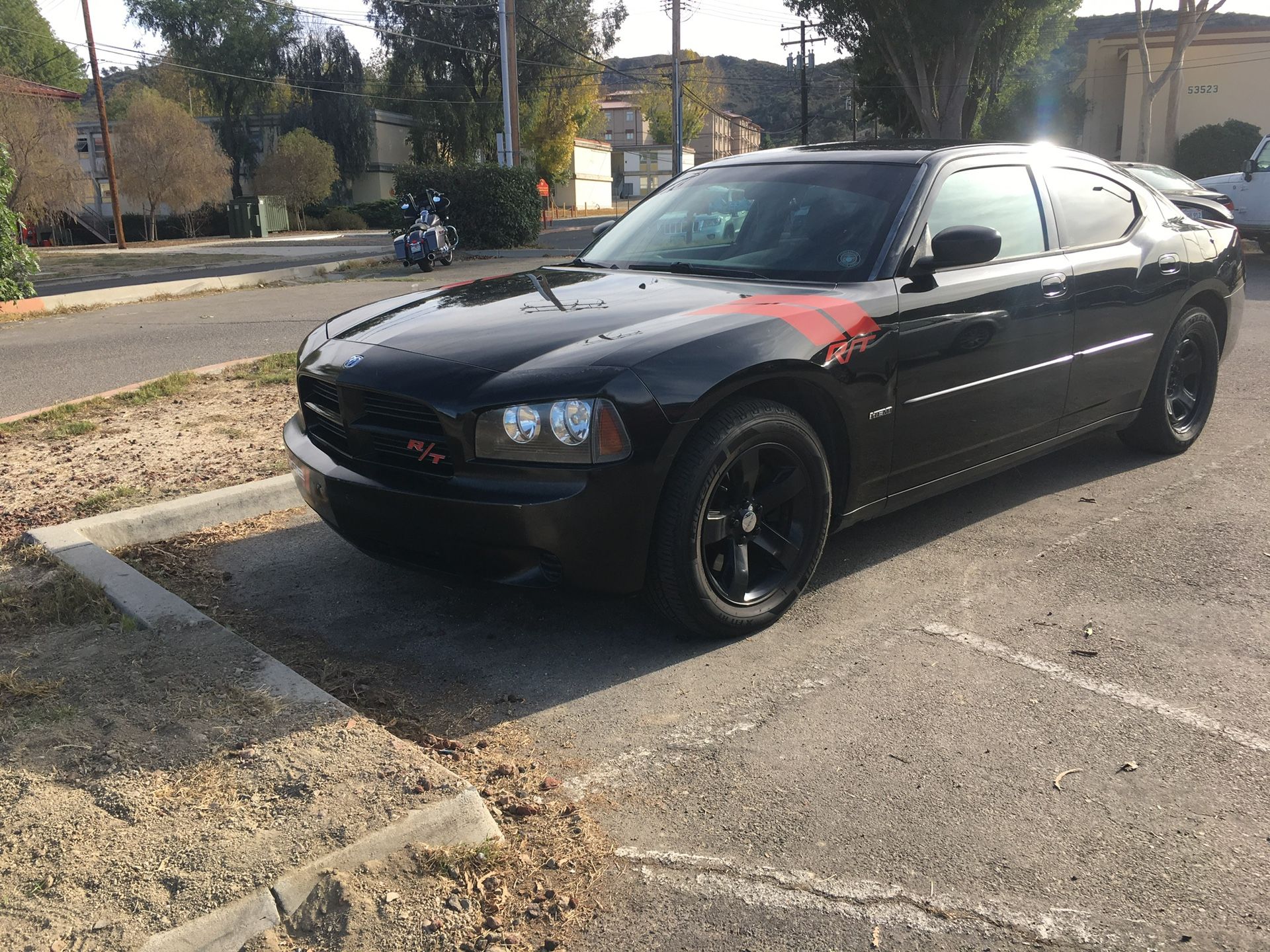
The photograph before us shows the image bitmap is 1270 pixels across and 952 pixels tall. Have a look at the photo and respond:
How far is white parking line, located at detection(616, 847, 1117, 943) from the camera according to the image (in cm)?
229

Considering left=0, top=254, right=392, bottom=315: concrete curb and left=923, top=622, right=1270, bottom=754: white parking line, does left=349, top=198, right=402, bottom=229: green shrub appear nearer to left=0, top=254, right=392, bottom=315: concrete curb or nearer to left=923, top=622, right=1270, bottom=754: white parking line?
left=0, top=254, right=392, bottom=315: concrete curb

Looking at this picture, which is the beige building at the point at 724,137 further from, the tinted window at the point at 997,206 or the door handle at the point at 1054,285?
the door handle at the point at 1054,285

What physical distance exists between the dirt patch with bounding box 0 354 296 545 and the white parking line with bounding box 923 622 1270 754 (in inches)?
135

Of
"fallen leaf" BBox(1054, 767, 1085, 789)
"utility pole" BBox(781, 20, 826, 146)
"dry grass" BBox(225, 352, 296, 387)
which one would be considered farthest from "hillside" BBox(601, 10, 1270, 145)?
"fallen leaf" BBox(1054, 767, 1085, 789)

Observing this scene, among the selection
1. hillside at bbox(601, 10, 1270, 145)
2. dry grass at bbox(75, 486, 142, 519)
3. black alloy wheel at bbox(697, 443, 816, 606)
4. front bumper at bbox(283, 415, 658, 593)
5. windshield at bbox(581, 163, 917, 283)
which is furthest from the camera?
hillside at bbox(601, 10, 1270, 145)

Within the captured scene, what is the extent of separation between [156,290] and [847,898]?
1515 centimetres

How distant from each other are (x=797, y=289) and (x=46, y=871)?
2.93 metres

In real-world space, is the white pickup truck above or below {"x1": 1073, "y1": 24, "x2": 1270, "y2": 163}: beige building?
below

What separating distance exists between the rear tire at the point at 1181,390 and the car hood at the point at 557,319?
2.58 metres

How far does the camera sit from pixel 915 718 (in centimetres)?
319

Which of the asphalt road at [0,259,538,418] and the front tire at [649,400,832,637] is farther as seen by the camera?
the asphalt road at [0,259,538,418]

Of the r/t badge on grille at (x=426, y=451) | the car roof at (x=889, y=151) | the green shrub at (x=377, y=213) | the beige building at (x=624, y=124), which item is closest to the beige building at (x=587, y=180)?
the green shrub at (x=377, y=213)

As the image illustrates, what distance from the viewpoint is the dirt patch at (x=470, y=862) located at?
2.23 metres

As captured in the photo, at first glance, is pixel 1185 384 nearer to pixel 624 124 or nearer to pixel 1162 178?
pixel 1162 178
